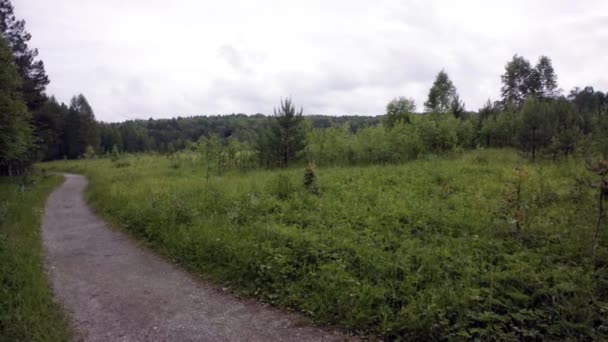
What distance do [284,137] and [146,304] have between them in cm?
1682

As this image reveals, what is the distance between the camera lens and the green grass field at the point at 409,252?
3.96 meters

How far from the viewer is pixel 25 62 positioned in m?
22.2

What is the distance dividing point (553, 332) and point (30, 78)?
104 ft

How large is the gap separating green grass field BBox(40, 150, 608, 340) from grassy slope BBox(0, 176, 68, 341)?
2162 millimetres

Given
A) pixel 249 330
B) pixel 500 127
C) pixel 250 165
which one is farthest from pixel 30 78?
pixel 500 127

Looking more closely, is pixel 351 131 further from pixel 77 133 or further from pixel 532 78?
pixel 77 133

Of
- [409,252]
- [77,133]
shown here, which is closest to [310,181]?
[409,252]

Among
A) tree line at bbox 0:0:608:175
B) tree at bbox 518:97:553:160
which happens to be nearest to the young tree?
tree line at bbox 0:0:608:175

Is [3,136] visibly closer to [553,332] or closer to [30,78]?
[30,78]

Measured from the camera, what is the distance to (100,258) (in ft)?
21.9

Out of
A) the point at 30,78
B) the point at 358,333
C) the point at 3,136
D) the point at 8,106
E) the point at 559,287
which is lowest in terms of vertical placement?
the point at 358,333

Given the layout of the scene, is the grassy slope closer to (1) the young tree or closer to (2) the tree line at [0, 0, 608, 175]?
(2) the tree line at [0, 0, 608, 175]

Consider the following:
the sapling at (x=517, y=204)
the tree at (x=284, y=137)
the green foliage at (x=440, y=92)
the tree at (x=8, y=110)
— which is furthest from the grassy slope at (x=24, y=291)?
the green foliage at (x=440, y=92)

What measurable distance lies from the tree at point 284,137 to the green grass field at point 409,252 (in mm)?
10837
